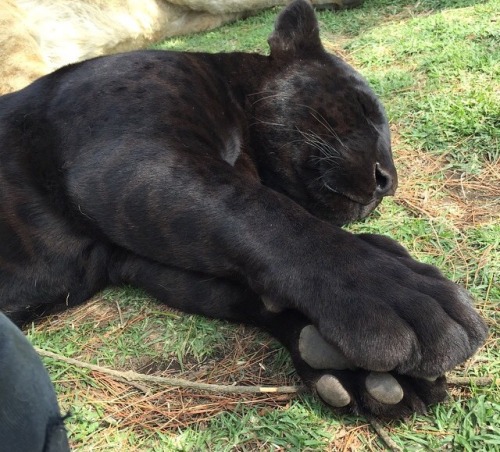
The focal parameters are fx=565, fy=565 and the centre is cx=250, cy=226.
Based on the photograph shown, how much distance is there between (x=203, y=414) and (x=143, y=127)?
105 cm

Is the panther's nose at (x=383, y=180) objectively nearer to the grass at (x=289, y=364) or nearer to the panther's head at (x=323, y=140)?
the panther's head at (x=323, y=140)

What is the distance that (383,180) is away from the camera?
253 cm

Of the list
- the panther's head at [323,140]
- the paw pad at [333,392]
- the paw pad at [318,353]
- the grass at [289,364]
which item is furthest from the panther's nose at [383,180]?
the paw pad at [333,392]

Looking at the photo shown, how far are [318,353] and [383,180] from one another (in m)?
1.15

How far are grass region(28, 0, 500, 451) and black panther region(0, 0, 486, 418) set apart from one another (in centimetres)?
8

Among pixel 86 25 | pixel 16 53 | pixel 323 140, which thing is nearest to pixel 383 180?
pixel 323 140

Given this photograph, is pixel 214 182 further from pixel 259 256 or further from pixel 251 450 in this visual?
pixel 251 450

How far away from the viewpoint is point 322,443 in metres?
1.53

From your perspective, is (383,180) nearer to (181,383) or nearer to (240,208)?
(240,208)

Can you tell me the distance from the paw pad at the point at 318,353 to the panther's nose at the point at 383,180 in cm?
104

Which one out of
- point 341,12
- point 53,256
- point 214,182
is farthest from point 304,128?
point 341,12

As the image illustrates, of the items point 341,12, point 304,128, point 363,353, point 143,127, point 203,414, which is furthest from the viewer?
point 341,12

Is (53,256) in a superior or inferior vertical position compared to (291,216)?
inferior

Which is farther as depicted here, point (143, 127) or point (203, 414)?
point (143, 127)
